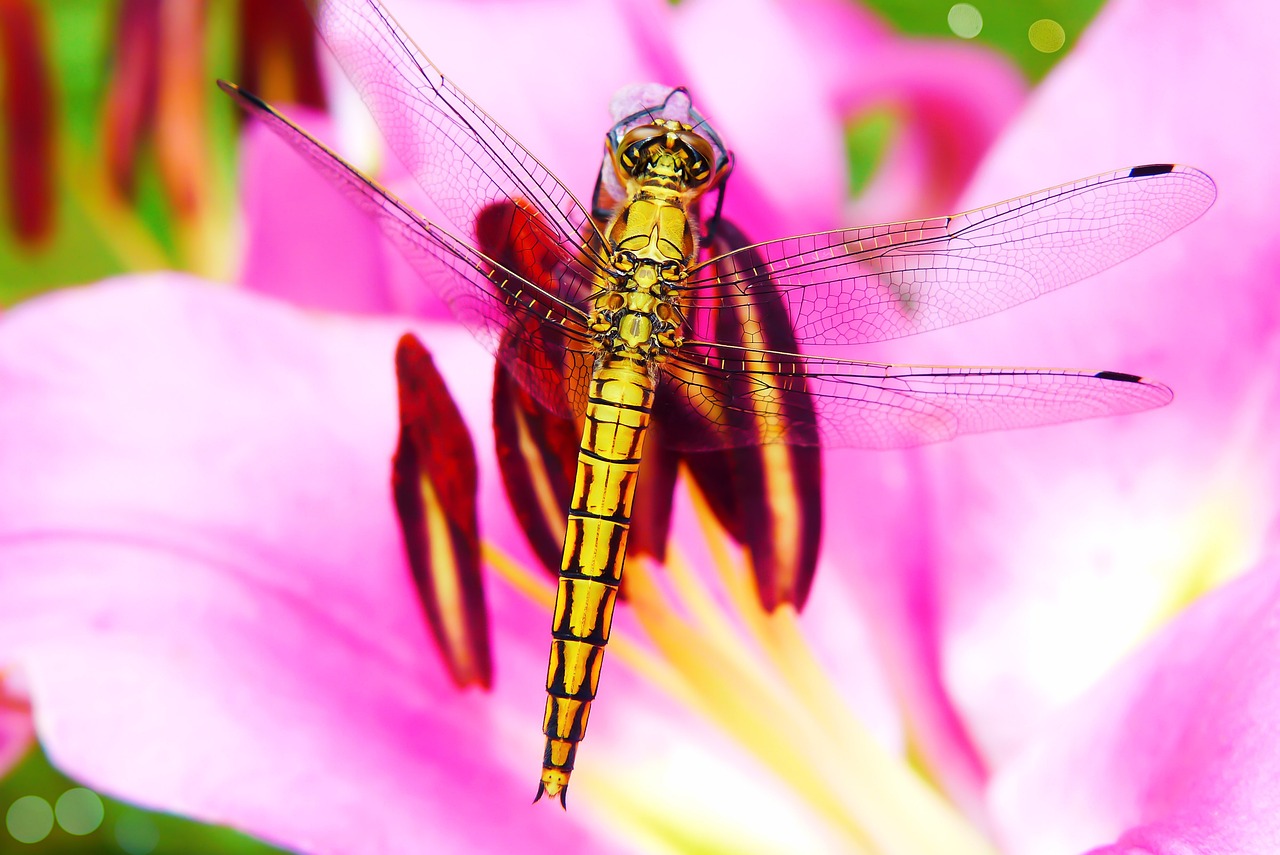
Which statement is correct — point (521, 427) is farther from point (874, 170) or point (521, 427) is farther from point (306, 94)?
point (874, 170)

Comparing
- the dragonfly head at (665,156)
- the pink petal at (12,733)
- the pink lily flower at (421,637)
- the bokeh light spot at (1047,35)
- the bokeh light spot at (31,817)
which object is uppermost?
the bokeh light spot at (1047,35)

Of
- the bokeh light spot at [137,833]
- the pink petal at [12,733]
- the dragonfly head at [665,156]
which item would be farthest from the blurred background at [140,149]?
the dragonfly head at [665,156]

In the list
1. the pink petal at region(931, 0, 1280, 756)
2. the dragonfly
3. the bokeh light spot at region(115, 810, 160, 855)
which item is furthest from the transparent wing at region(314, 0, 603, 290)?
the bokeh light spot at region(115, 810, 160, 855)

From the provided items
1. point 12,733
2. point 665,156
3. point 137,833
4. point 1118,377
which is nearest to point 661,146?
point 665,156

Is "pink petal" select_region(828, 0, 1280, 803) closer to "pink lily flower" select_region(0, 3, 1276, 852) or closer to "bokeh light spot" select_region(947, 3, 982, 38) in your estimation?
"pink lily flower" select_region(0, 3, 1276, 852)

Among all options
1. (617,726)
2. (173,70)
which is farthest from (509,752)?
(173,70)

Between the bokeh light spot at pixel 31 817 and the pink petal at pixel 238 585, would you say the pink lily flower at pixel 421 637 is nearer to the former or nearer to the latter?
the pink petal at pixel 238 585

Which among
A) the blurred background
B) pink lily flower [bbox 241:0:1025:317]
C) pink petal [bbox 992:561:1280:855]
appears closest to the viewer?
pink petal [bbox 992:561:1280:855]
